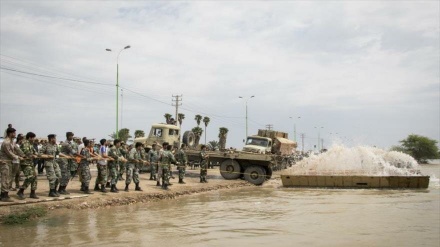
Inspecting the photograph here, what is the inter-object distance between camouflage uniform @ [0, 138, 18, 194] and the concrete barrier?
13204 mm

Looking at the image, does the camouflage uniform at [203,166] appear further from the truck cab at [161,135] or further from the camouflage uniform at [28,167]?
the camouflage uniform at [28,167]

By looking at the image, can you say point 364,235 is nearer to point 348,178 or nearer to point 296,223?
point 296,223

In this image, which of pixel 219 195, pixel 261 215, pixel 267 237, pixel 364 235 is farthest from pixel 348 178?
pixel 267 237

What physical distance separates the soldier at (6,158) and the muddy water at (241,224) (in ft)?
4.10

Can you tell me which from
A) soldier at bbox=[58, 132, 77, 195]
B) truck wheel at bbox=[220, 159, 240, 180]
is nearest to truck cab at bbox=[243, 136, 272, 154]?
truck wheel at bbox=[220, 159, 240, 180]

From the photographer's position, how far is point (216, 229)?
9227mm

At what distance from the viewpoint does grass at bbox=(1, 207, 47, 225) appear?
8.92 metres

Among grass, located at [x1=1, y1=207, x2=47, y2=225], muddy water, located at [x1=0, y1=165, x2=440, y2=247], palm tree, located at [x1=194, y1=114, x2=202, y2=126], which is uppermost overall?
palm tree, located at [x1=194, y1=114, x2=202, y2=126]

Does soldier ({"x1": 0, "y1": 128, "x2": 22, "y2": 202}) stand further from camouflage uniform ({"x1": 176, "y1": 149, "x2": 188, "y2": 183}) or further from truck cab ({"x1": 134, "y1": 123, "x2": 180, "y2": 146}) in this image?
truck cab ({"x1": 134, "y1": 123, "x2": 180, "y2": 146})

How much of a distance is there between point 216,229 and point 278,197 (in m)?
7.17

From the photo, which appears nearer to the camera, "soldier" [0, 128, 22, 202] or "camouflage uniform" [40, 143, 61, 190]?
"soldier" [0, 128, 22, 202]

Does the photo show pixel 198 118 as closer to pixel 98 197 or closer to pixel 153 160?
pixel 153 160

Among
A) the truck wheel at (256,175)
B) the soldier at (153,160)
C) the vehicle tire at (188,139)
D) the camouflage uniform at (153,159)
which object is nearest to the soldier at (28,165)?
the camouflage uniform at (153,159)

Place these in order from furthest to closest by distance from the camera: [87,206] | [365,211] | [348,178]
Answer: [348,178]
[365,211]
[87,206]
